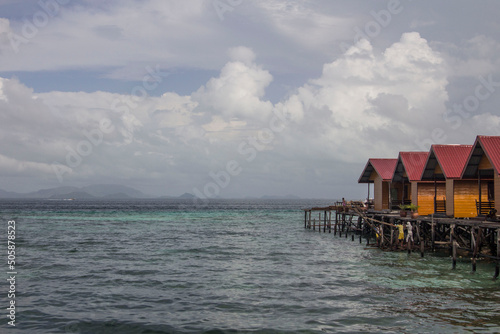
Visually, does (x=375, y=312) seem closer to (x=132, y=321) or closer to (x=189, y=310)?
(x=189, y=310)

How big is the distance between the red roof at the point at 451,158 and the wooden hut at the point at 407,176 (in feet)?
14.2

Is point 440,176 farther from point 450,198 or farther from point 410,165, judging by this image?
point 410,165

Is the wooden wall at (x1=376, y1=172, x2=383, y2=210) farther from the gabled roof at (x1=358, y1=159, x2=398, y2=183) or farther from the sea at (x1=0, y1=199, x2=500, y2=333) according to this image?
the sea at (x1=0, y1=199, x2=500, y2=333)

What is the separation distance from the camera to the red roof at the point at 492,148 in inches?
1049

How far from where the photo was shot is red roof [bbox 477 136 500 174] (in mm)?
26656

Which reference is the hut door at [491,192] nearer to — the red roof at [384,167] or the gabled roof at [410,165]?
the gabled roof at [410,165]

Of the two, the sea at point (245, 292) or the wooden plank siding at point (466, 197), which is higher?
the wooden plank siding at point (466, 197)

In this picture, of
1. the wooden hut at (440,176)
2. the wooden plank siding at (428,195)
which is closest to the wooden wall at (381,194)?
the wooden plank siding at (428,195)

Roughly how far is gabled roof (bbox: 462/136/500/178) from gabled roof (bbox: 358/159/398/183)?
1466 centimetres

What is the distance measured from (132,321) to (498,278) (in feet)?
59.5

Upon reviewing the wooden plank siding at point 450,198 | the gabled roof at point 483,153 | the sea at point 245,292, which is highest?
the gabled roof at point 483,153

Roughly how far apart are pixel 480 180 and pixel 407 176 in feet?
29.6

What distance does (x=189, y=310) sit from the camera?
669 inches

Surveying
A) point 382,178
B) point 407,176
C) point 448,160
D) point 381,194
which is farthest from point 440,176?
point 381,194
